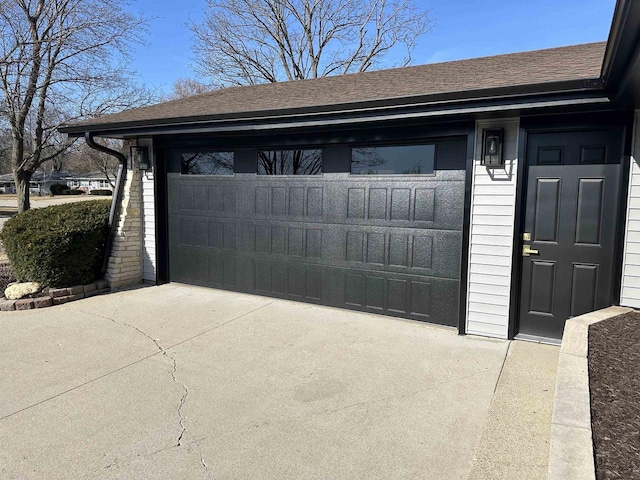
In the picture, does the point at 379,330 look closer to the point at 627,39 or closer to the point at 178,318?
the point at 178,318

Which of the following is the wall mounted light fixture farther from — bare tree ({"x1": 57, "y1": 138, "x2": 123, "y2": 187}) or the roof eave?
bare tree ({"x1": 57, "y1": 138, "x2": 123, "y2": 187})

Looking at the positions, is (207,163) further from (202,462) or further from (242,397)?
(202,462)

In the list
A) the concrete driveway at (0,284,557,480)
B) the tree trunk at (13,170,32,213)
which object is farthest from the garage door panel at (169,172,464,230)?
the tree trunk at (13,170,32,213)

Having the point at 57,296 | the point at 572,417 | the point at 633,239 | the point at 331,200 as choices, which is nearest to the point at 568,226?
the point at 633,239

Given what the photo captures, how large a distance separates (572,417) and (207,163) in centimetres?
576

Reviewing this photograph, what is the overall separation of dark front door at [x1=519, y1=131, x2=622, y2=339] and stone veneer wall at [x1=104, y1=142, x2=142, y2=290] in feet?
18.7

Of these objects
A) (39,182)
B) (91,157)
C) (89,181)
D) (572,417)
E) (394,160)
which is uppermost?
(89,181)

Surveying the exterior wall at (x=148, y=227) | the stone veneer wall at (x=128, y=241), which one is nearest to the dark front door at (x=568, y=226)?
the exterior wall at (x=148, y=227)

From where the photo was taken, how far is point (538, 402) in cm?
324

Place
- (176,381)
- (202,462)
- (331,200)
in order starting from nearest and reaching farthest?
(202,462), (176,381), (331,200)

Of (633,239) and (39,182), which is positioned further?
(39,182)

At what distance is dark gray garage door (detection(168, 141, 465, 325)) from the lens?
16.4 ft

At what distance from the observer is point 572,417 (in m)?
2.35

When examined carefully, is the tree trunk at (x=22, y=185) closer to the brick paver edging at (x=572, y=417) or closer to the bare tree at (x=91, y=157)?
the bare tree at (x=91, y=157)
